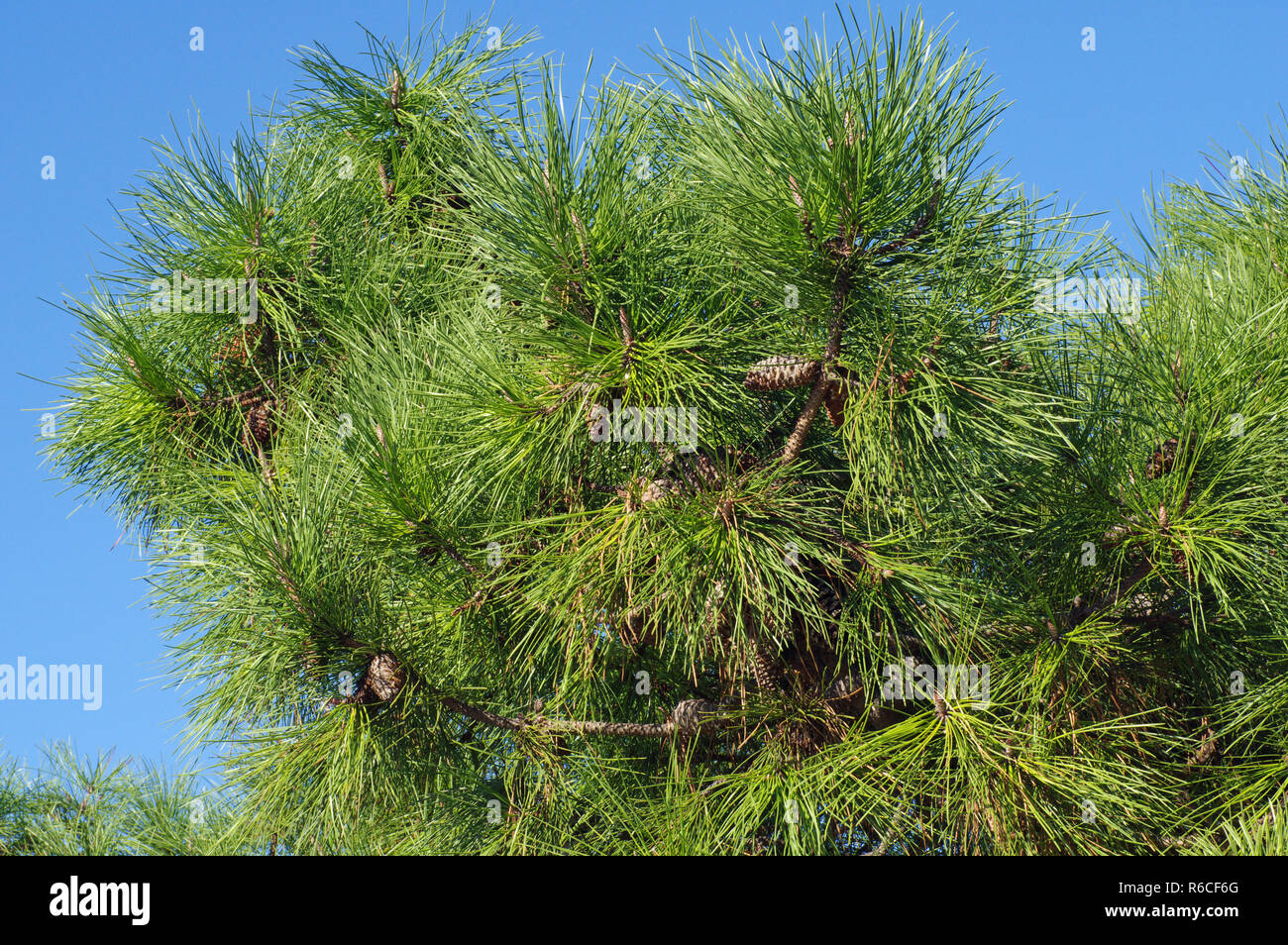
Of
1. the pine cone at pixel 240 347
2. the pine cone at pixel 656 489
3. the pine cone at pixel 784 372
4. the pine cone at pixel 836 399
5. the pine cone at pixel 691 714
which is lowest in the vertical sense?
the pine cone at pixel 691 714

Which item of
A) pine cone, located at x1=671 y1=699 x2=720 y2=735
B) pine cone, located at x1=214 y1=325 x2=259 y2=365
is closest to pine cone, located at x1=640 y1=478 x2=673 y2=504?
pine cone, located at x1=671 y1=699 x2=720 y2=735

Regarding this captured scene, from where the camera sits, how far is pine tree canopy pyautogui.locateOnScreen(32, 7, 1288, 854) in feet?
5.07

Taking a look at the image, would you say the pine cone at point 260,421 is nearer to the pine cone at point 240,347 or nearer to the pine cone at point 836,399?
the pine cone at point 240,347

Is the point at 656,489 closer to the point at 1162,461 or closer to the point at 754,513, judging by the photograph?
the point at 754,513

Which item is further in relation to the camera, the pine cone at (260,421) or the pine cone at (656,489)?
the pine cone at (260,421)

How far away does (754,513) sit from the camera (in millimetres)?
1578

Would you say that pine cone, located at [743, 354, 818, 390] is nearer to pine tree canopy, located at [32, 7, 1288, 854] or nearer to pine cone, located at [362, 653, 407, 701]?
pine tree canopy, located at [32, 7, 1288, 854]

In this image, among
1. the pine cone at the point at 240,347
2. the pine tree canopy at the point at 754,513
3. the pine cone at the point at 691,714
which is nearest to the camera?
the pine tree canopy at the point at 754,513

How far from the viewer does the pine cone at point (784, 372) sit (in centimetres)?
162

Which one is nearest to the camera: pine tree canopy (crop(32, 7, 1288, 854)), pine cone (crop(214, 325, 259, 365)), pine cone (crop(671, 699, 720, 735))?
pine tree canopy (crop(32, 7, 1288, 854))

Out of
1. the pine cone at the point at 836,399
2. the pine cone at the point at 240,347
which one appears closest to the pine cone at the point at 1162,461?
the pine cone at the point at 836,399

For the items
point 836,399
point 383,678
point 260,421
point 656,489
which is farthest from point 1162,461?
point 260,421

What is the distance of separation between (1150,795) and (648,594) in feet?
2.61
